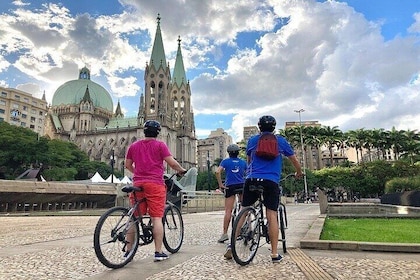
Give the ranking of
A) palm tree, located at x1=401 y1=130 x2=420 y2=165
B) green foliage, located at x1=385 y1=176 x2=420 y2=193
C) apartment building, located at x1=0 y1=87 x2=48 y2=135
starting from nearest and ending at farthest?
green foliage, located at x1=385 y1=176 x2=420 y2=193, palm tree, located at x1=401 y1=130 x2=420 y2=165, apartment building, located at x1=0 y1=87 x2=48 y2=135

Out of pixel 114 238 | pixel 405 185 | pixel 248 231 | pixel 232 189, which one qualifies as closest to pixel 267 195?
pixel 248 231

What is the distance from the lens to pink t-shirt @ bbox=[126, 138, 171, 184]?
4.46 m

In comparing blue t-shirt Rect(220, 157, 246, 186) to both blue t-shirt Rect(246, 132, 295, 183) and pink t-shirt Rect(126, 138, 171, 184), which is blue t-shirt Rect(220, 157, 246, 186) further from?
pink t-shirt Rect(126, 138, 171, 184)

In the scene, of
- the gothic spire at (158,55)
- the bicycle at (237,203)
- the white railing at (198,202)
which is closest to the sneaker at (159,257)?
the bicycle at (237,203)

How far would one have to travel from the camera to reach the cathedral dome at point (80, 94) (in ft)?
384

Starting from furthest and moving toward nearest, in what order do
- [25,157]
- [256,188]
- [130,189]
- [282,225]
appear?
1. [25,157]
2. [282,225]
3. [256,188]
4. [130,189]

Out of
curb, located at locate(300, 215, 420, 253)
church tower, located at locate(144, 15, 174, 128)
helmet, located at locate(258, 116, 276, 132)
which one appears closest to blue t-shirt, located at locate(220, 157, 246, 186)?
curb, located at locate(300, 215, 420, 253)

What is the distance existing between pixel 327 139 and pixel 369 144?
9.38 metres

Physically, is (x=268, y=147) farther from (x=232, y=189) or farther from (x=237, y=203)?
(x=237, y=203)

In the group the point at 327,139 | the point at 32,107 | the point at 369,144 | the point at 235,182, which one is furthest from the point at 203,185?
the point at 235,182

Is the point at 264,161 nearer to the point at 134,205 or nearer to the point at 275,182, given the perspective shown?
the point at 275,182

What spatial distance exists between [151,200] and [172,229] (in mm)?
1051

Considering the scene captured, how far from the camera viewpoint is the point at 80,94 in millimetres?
116750

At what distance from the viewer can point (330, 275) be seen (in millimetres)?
3512
